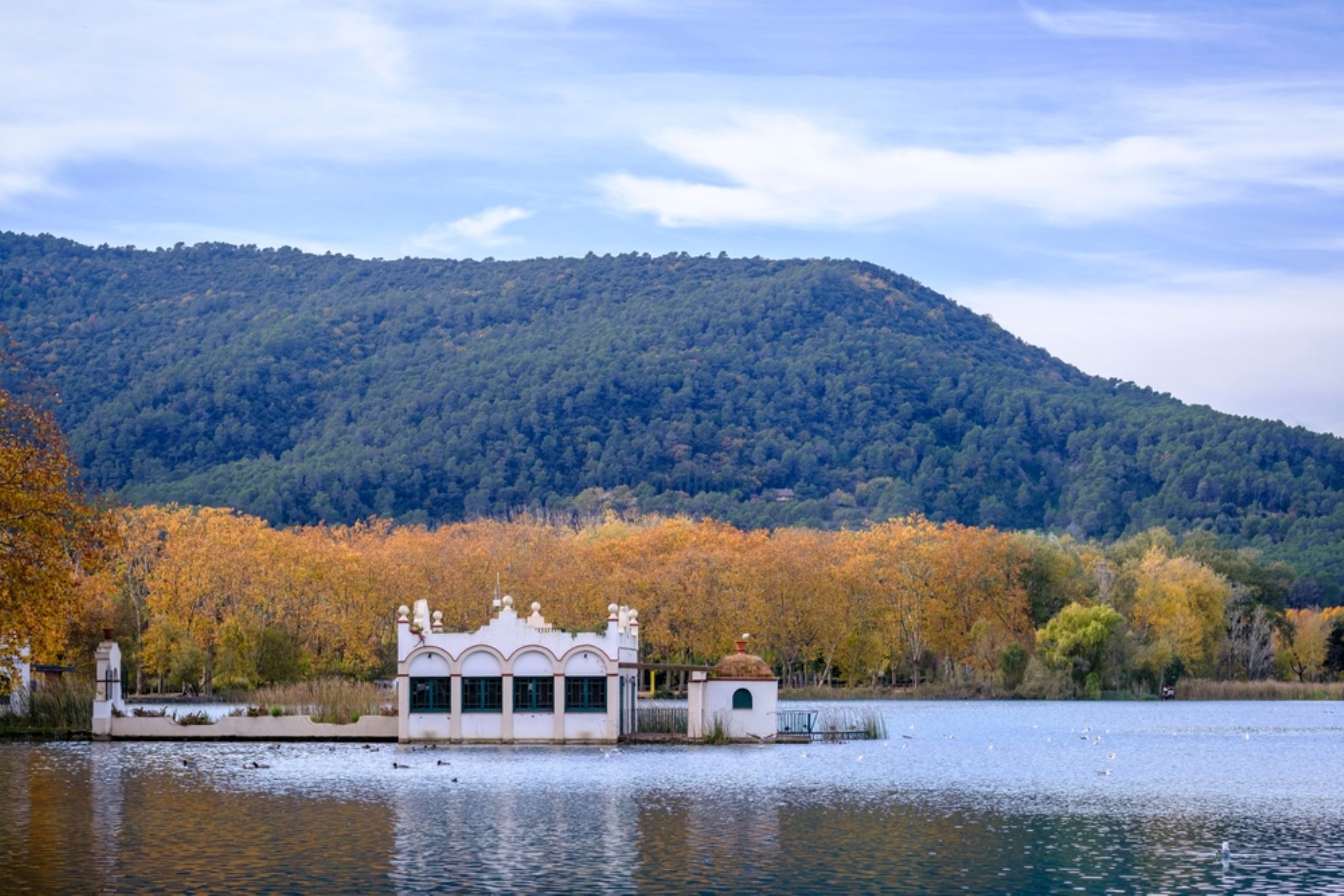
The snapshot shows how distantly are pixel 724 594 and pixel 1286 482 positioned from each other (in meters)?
84.3

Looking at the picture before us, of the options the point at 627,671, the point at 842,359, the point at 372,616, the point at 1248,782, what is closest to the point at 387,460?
the point at 842,359

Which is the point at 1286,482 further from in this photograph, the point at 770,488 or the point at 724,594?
the point at 724,594

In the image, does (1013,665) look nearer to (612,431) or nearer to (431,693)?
(431,693)

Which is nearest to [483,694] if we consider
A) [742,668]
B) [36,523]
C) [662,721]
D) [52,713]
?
[662,721]

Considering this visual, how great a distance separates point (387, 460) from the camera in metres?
159

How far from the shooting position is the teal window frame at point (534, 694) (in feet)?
189

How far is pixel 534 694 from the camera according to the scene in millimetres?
57875

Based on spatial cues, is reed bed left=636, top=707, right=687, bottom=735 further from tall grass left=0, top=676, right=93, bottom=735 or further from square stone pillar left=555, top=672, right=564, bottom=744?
tall grass left=0, top=676, right=93, bottom=735

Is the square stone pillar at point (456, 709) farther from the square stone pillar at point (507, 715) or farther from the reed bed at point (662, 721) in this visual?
the reed bed at point (662, 721)

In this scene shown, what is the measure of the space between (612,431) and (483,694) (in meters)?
115

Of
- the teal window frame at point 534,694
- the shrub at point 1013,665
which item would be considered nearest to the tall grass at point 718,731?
the teal window frame at point 534,694

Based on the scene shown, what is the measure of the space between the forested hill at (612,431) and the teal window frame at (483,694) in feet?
289

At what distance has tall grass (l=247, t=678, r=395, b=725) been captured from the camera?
6206 centimetres

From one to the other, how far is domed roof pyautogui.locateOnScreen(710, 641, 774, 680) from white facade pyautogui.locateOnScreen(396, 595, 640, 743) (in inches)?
147
